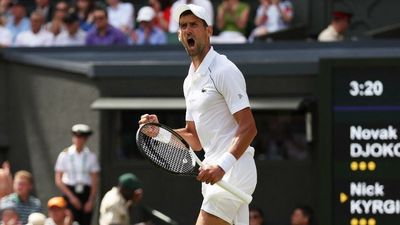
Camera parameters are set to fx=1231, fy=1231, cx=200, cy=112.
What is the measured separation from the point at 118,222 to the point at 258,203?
2289 millimetres

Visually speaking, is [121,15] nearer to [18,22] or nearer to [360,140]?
[18,22]

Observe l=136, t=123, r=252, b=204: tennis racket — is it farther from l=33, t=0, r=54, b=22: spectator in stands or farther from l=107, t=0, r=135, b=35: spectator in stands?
l=33, t=0, r=54, b=22: spectator in stands

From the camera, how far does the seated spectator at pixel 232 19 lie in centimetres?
1494

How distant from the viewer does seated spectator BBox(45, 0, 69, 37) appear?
15.4 meters

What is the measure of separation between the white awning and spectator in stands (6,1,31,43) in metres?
2.02

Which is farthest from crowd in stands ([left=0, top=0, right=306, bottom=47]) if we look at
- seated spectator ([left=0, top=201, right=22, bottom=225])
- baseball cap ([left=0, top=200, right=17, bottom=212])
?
seated spectator ([left=0, top=201, right=22, bottom=225])

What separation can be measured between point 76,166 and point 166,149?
6.68 meters

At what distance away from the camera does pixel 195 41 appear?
6.77 m

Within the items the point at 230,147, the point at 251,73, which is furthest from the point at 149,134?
the point at 251,73

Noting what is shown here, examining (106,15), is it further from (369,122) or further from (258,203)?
(369,122)

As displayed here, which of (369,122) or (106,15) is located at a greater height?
(106,15)

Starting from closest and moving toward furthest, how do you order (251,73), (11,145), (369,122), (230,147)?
(230,147), (369,122), (251,73), (11,145)

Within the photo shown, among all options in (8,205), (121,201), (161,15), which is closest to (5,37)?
(161,15)

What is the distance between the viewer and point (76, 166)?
530 inches
